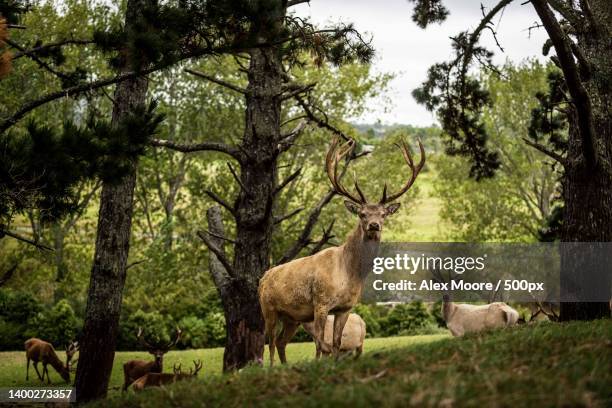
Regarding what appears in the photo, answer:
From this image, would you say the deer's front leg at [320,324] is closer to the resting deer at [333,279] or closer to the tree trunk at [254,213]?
the resting deer at [333,279]

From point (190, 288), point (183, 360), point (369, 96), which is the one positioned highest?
point (369, 96)

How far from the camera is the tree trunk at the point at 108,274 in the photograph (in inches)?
A: 464

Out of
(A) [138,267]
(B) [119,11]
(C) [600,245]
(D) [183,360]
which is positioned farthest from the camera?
(B) [119,11]

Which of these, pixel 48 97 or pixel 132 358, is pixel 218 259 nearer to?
pixel 48 97

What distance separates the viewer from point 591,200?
11.6 m

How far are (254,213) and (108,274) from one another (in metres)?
2.41

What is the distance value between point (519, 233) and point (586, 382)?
31.9 m

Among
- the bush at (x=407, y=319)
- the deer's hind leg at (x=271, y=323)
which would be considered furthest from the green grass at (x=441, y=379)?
the bush at (x=407, y=319)

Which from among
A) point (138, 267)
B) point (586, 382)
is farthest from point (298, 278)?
point (138, 267)

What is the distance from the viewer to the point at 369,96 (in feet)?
121

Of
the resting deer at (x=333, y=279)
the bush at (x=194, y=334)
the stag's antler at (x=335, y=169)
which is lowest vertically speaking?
the bush at (x=194, y=334)

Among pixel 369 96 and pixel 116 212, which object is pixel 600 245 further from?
pixel 369 96

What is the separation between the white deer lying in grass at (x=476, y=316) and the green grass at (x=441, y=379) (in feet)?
28.5

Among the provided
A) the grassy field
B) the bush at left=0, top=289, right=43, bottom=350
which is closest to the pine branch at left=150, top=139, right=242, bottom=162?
the grassy field
